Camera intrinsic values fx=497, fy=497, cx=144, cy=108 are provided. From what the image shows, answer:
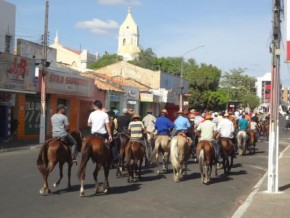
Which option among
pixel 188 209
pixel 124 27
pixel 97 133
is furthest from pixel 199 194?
pixel 124 27

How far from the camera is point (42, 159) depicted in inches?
426

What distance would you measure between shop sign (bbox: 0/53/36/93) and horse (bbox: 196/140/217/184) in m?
14.6

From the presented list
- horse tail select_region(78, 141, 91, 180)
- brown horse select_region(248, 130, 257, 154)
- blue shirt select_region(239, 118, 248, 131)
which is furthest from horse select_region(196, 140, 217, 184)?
brown horse select_region(248, 130, 257, 154)

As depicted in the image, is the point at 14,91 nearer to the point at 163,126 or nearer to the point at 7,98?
the point at 7,98

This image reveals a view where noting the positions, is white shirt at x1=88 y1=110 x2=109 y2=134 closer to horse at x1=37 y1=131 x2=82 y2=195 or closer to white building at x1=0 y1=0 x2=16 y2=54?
horse at x1=37 y1=131 x2=82 y2=195

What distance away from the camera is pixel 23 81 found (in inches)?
1064

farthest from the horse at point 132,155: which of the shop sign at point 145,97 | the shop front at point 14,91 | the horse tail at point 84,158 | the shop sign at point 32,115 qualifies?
the shop sign at point 145,97

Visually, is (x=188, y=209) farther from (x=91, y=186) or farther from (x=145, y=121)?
(x=145, y=121)

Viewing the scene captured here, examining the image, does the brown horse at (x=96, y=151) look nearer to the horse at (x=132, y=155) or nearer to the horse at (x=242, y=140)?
the horse at (x=132, y=155)

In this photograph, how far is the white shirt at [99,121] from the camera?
11445mm

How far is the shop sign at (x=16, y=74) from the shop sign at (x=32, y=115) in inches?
85.1

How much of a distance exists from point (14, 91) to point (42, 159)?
1575cm

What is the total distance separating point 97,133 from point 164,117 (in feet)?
12.5

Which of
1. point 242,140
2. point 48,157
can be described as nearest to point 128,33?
point 242,140
